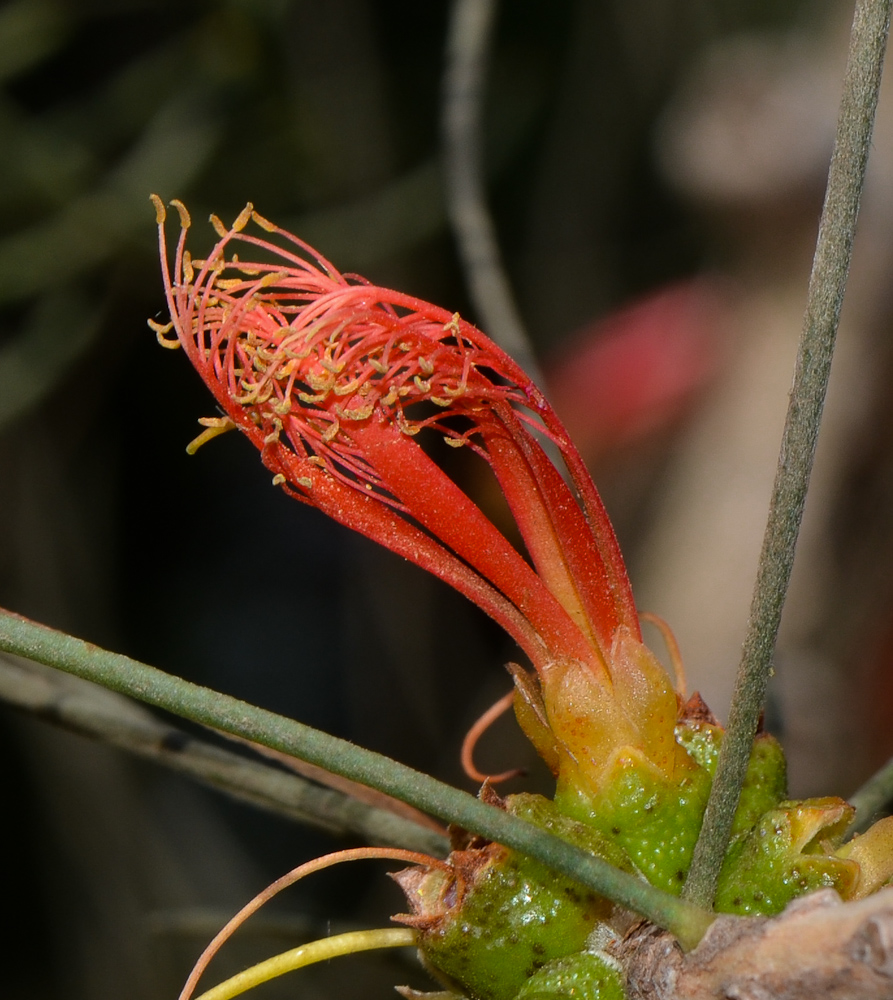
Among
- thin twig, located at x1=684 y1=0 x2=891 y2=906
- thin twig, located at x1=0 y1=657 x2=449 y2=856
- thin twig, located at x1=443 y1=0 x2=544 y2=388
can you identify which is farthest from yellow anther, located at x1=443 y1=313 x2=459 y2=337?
thin twig, located at x1=443 y1=0 x2=544 y2=388

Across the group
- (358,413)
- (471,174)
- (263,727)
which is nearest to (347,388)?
(358,413)

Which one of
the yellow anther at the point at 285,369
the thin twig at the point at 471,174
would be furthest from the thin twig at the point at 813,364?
the thin twig at the point at 471,174

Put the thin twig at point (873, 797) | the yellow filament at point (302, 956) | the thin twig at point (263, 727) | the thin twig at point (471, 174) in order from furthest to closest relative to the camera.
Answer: the thin twig at point (471, 174) → the thin twig at point (873, 797) → the yellow filament at point (302, 956) → the thin twig at point (263, 727)

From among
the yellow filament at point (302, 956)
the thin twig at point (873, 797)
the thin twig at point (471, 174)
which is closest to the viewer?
the yellow filament at point (302, 956)

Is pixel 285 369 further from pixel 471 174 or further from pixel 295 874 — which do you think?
pixel 471 174

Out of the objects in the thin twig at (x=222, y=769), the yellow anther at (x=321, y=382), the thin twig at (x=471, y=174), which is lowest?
the thin twig at (x=222, y=769)

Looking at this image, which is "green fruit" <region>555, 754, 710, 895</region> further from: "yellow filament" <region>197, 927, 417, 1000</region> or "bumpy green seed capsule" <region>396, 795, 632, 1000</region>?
"yellow filament" <region>197, 927, 417, 1000</region>

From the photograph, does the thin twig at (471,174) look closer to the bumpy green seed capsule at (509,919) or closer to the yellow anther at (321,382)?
the yellow anther at (321,382)

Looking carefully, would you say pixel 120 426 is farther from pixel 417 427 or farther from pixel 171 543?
pixel 417 427
